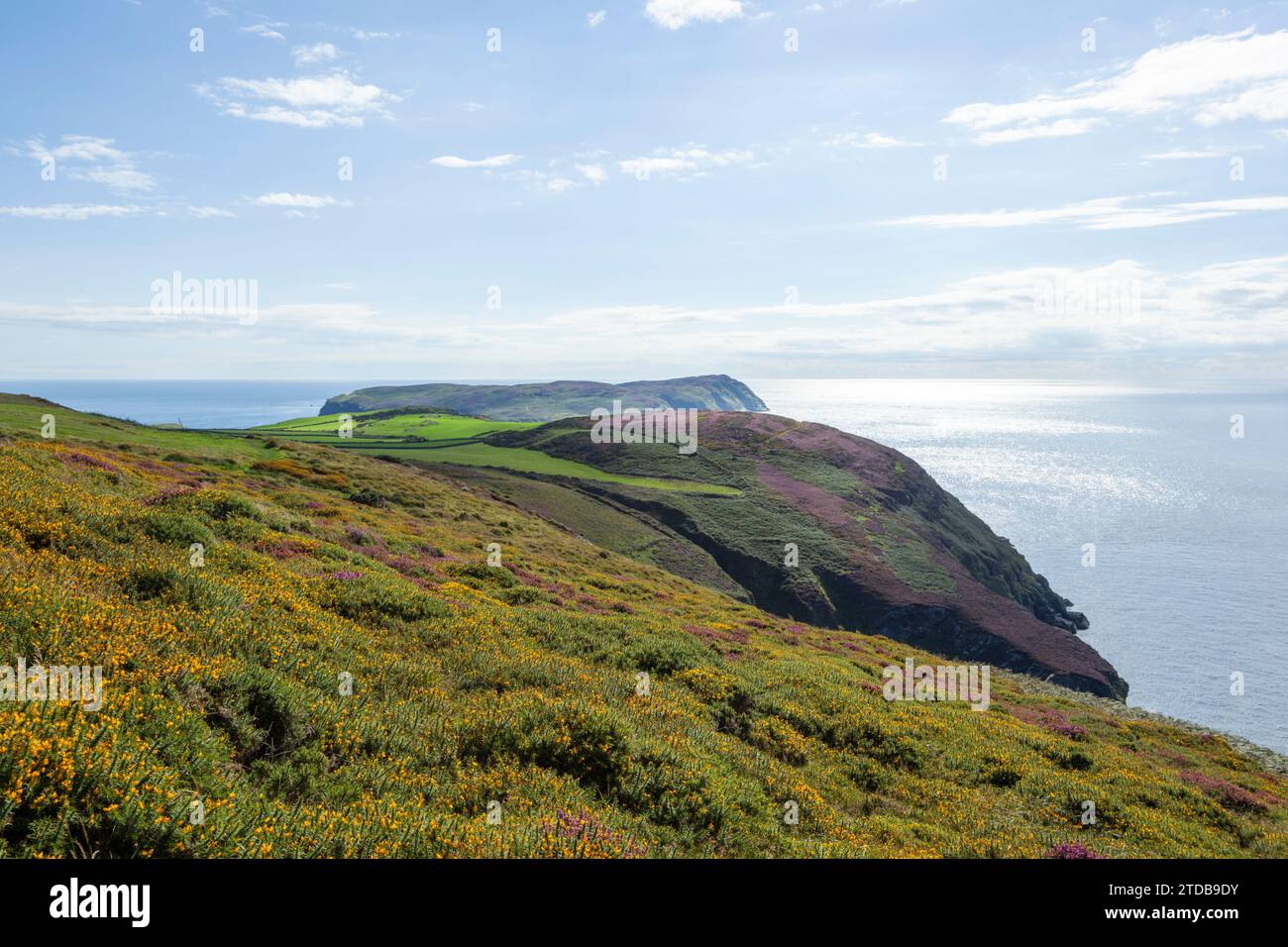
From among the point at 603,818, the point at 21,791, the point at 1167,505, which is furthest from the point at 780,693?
the point at 1167,505

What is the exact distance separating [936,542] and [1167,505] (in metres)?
102

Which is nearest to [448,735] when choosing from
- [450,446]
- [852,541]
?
[852,541]

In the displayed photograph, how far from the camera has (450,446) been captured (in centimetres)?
11006

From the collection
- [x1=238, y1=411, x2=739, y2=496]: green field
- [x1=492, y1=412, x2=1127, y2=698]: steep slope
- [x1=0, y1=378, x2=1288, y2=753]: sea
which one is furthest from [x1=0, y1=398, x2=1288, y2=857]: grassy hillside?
[x1=238, y1=411, x2=739, y2=496]: green field

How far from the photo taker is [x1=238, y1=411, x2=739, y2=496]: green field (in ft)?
290

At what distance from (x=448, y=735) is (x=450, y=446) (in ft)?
349

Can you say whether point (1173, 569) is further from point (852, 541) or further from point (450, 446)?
point (450, 446)

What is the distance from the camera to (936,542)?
84188mm

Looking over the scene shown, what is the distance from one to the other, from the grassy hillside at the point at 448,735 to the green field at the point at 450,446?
64.7m

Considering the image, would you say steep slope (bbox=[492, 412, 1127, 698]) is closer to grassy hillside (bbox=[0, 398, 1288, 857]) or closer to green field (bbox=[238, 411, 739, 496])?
green field (bbox=[238, 411, 739, 496])

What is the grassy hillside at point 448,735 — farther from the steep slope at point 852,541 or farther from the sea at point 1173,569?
the sea at point 1173,569

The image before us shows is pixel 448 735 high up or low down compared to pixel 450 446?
down

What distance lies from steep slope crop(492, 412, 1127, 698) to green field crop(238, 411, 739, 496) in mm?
4906
